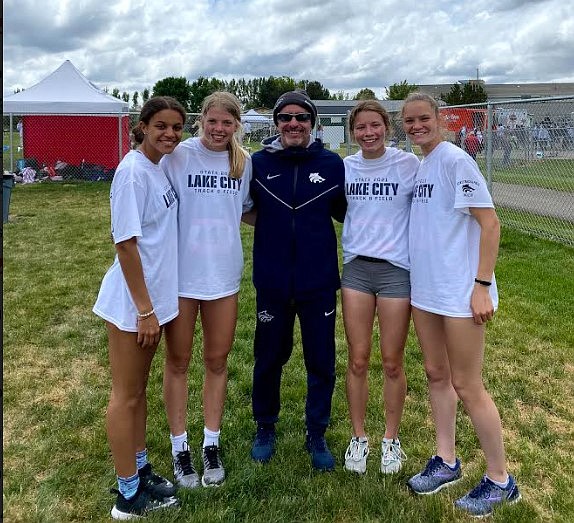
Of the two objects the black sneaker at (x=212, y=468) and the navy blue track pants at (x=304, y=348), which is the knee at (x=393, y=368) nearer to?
the navy blue track pants at (x=304, y=348)

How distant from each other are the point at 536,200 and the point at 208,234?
9.57 metres

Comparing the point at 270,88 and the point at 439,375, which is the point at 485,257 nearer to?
the point at 439,375

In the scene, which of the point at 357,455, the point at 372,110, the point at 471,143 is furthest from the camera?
the point at 471,143

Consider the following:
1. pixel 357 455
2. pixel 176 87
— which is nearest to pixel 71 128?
pixel 357 455

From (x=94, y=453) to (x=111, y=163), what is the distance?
16158mm

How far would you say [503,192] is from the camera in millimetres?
11383

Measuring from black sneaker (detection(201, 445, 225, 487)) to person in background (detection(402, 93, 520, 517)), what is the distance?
3.33ft

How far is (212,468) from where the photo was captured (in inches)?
117

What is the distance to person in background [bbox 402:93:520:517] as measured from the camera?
2479 millimetres

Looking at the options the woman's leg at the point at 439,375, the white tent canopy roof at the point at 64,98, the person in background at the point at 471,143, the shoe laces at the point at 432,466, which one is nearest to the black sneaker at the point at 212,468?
the shoe laces at the point at 432,466

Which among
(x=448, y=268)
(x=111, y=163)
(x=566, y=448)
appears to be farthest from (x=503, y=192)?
(x=111, y=163)

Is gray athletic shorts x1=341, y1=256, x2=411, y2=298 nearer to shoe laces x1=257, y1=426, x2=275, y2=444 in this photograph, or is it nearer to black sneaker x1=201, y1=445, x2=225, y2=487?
shoe laces x1=257, y1=426, x2=275, y2=444

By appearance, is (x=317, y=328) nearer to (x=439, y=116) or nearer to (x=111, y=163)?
(x=439, y=116)

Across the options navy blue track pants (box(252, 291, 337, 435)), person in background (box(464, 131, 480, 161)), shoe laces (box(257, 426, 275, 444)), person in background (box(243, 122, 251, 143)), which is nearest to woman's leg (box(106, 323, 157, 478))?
navy blue track pants (box(252, 291, 337, 435))
